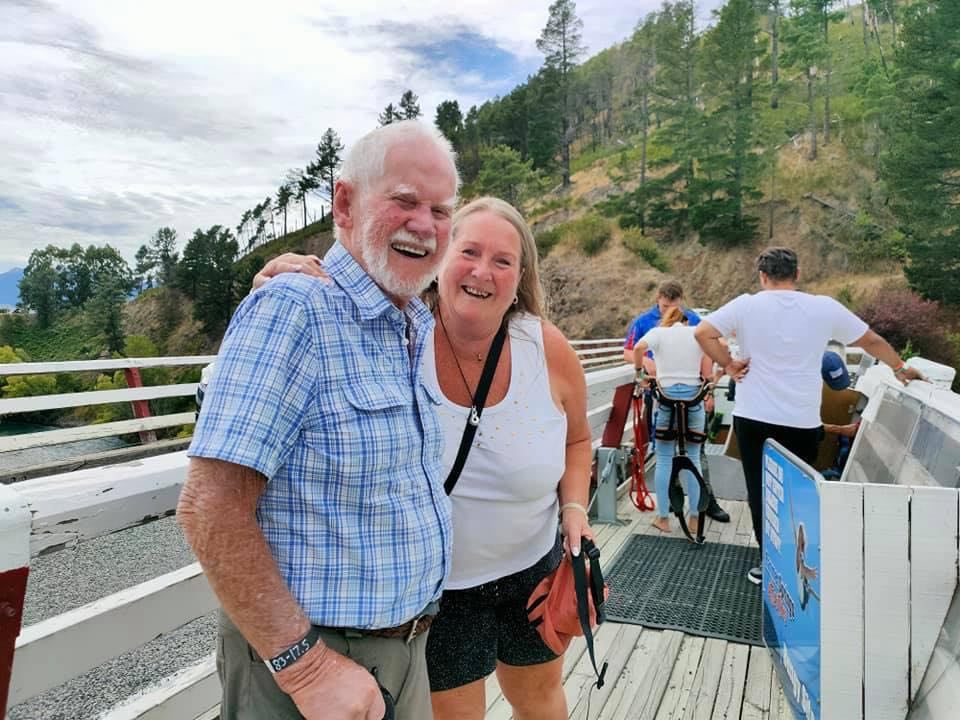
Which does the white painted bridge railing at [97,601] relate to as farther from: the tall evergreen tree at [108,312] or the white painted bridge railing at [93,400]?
the tall evergreen tree at [108,312]

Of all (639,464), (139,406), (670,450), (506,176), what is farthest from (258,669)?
(506,176)

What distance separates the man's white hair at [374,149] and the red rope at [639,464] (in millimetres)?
3466

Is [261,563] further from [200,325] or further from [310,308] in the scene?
[200,325]

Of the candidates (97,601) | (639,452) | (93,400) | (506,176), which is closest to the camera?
(97,601)

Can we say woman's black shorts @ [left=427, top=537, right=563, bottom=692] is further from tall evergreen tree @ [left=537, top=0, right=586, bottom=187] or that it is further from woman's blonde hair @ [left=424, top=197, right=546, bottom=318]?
tall evergreen tree @ [left=537, top=0, right=586, bottom=187]

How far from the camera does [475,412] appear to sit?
5.08 feet

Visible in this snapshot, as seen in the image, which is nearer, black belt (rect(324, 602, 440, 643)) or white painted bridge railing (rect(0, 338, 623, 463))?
black belt (rect(324, 602, 440, 643))

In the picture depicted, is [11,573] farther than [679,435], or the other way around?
[679,435]

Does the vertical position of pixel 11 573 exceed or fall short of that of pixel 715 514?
it exceeds it

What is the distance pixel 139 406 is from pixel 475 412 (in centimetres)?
979

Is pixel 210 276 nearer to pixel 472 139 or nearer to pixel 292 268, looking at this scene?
pixel 472 139

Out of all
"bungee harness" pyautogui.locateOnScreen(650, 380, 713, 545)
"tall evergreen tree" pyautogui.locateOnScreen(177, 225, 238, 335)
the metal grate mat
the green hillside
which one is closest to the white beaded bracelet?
the metal grate mat

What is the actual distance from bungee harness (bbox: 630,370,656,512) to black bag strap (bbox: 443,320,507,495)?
114 inches

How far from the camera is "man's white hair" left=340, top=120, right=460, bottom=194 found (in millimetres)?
1163
